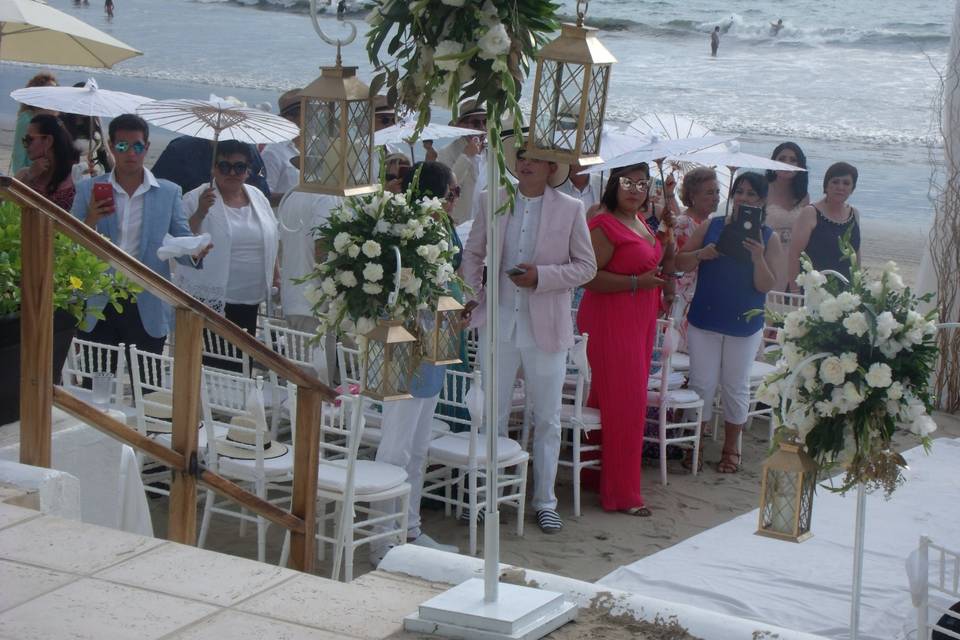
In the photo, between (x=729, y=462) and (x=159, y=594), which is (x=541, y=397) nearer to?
(x=729, y=462)

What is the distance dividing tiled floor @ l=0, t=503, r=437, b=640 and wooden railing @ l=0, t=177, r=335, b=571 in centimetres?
34

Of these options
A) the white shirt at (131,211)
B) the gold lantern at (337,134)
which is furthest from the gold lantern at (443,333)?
the white shirt at (131,211)

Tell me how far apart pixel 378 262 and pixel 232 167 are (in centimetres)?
301

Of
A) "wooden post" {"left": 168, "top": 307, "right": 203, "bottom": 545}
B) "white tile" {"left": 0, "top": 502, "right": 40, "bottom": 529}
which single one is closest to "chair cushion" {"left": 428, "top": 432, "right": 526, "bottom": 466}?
"wooden post" {"left": 168, "top": 307, "right": 203, "bottom": 545}

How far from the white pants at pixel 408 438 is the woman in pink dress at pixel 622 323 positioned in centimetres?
120

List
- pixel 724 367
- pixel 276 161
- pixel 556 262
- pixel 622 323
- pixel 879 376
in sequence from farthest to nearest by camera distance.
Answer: pixel 276 161, pixel 724 367, pixel 622 323, pixel 556 262, pixel 879 376

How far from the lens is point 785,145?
9055 mm

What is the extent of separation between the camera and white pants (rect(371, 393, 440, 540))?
5.95 metres

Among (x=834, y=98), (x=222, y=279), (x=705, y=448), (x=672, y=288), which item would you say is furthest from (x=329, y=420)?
(x=834, y=98)

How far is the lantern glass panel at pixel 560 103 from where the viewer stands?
3127mm

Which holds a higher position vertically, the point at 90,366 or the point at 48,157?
the point at 48,157

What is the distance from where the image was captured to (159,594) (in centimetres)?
355

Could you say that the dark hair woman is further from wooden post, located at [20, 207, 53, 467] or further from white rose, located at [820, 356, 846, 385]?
white rose, located at [820, 356, 846, 385]

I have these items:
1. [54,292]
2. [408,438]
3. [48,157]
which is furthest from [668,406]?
[48,157]
